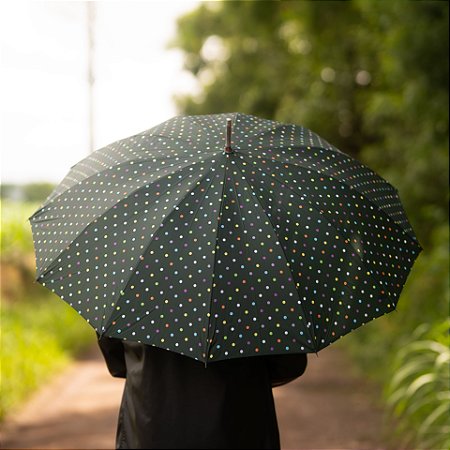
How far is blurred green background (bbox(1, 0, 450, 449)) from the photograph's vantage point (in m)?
5.73

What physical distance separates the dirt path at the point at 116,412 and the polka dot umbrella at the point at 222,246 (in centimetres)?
389

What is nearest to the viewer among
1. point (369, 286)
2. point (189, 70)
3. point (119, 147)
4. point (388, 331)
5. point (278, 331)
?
point (278, 331)

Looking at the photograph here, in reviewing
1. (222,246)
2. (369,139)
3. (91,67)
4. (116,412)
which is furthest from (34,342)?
(222,246)

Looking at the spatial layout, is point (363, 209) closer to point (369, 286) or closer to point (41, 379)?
point (369, 286)

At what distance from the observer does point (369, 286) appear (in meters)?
2.51

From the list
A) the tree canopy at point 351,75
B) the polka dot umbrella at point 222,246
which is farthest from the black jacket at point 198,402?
the tree canopy at point 351,75

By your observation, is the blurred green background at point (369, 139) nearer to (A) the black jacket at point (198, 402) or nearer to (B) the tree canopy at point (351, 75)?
(B) the tree canopy at point (351, 75)

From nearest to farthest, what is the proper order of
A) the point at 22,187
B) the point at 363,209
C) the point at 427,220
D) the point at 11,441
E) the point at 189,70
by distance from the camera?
the point at 363,209, the point at 11,441, the point at 427,220, the point at 22,187, the point at 189,70

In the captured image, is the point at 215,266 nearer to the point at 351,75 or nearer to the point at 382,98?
the point at 382,98

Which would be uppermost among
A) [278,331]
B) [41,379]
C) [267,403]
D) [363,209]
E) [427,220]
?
[363,209]

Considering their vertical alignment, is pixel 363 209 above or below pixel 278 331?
above

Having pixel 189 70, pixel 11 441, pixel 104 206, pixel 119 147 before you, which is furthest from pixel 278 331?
pixel 189 70

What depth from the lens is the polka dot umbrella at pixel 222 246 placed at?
228cm

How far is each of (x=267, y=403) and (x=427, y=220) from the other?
20.0ft
